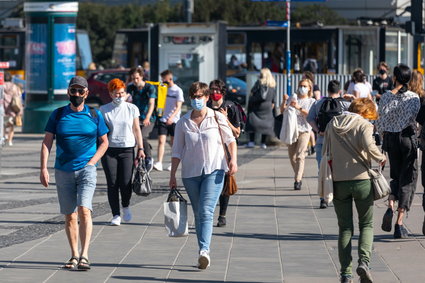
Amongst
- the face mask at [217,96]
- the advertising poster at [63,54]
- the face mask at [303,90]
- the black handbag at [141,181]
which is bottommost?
the black handbag at [141,181]

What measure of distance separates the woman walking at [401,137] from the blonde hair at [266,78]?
9.99m

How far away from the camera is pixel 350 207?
8562 mm

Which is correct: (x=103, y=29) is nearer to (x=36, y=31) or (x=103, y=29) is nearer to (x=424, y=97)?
(x=36, y=31)

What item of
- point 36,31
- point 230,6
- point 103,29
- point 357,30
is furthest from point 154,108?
point 103,29

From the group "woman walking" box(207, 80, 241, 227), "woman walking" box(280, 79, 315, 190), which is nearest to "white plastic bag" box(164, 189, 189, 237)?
"woman walking" box(207, 80, 241, 227)

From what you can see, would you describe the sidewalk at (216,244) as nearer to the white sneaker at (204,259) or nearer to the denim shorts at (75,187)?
the white sneaker at (204,259)

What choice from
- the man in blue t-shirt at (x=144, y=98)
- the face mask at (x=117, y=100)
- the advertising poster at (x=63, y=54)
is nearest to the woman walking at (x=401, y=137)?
the face mask at (x=117, y=100)

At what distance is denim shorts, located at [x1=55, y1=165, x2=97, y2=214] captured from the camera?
9070 mm

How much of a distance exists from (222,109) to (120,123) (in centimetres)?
113

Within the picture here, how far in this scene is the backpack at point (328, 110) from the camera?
12875 mm

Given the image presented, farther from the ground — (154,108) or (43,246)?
(154,108)

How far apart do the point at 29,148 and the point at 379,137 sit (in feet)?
43.1

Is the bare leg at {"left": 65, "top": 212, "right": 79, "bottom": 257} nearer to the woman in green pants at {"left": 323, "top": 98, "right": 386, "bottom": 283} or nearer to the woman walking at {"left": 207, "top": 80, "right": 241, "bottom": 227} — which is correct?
the woman in green pants at {"left": 323, "top": 98, "right": 386, "bottom": 283}

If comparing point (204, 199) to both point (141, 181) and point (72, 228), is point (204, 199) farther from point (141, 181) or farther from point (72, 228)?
point (141, 181)
